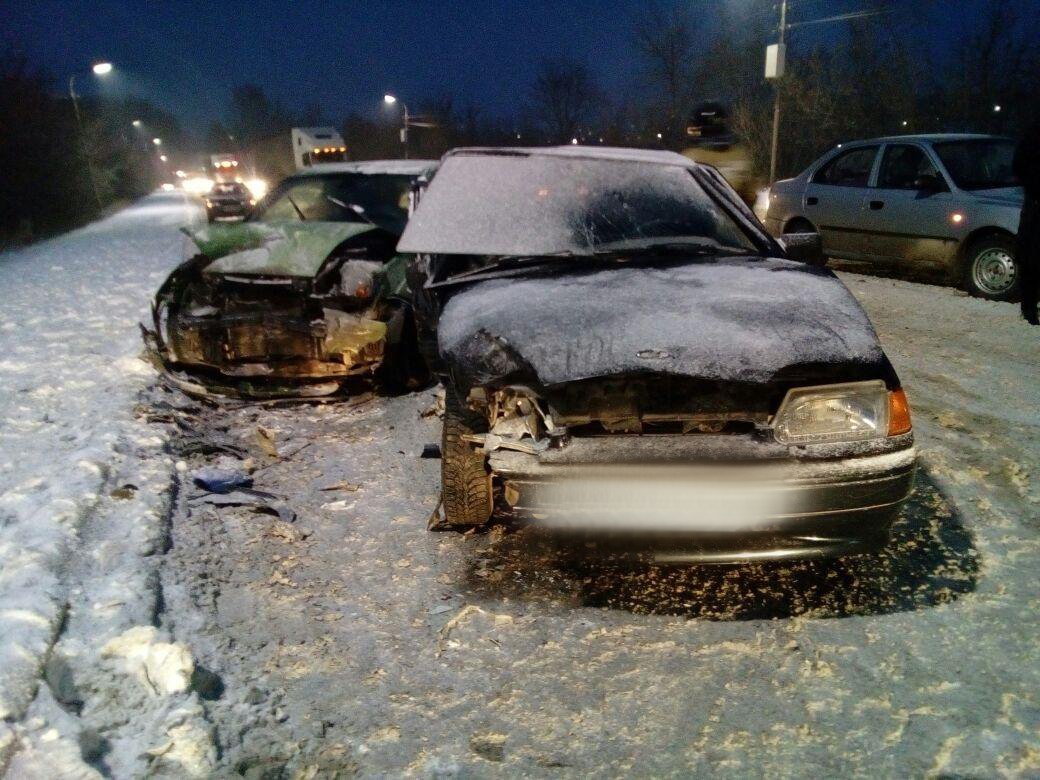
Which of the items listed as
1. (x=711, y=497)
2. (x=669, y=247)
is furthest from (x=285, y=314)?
(x=711, y=497)

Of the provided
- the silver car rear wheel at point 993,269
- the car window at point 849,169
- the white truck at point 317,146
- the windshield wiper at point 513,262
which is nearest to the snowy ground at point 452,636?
the windshield wiper at point 513,262

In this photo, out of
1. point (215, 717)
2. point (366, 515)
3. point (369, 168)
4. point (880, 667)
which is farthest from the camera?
point (369, 168)

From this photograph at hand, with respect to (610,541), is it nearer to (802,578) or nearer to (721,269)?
(802,578)

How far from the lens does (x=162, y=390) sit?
4.80m

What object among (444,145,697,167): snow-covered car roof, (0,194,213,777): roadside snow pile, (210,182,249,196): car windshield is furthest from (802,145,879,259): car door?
(210,182,249,196): car windshield

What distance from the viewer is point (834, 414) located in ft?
7.69

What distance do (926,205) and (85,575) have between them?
763 centimetres

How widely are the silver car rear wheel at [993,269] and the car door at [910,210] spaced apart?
239mm

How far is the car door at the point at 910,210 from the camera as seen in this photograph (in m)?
6.98

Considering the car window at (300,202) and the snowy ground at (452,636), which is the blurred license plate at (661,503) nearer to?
the snowy ground at (452,636)

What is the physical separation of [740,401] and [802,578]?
781mm

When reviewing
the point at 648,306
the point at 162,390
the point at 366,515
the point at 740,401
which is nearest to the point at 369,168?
the point at 162,390

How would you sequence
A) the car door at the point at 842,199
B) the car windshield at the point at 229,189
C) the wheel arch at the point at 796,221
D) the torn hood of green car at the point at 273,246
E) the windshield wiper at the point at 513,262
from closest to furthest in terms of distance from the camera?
the windshield wiper at the point at 513,262 → the torn hood of green car at the point at 273,246 → the car door at the point at 842,199 → the wheel arch at the point at 796,221 → the car windshield at the point at 229,189

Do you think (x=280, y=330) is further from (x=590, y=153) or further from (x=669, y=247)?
(x=669, y=247)
